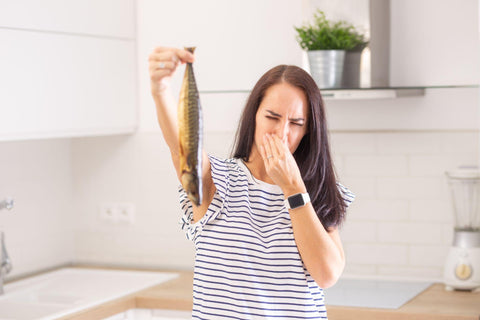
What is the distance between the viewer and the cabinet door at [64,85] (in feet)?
7.66

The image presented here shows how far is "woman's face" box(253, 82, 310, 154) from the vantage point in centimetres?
141

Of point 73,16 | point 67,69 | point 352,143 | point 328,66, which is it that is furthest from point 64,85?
point 352,143

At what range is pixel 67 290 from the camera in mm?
2674

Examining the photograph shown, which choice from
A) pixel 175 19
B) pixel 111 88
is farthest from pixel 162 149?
pixel 175 19

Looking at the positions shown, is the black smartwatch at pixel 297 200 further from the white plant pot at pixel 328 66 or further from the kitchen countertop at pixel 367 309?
the white plant pot at pixel 328 66

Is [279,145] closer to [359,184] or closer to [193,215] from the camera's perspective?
[193,215]

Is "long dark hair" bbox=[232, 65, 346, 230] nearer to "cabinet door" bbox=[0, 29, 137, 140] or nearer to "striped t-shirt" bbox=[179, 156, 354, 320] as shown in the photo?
"striped t-shirt" bbox=[179, 156, 354, 320]

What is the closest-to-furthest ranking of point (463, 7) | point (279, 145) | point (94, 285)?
point (279, 145) < point (463, 7) < point (94, 285)

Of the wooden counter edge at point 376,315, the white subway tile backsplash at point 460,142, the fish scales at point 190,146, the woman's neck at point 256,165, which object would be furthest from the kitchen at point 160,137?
the fish scales at point 190,146

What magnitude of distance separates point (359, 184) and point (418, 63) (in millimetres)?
475

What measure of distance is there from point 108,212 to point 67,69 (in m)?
0.70

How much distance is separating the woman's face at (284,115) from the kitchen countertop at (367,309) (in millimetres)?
956

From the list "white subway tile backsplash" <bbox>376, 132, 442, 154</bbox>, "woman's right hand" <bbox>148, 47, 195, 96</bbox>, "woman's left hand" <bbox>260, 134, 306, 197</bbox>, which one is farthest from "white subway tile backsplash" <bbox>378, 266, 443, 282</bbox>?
"woman's right hand" <bbox>148, 47, 195, 96</bbox>

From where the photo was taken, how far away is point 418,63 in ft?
8.45
